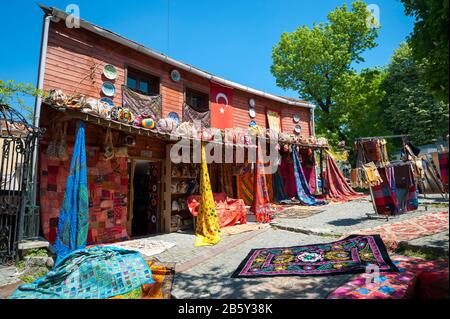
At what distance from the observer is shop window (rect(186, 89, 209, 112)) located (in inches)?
405

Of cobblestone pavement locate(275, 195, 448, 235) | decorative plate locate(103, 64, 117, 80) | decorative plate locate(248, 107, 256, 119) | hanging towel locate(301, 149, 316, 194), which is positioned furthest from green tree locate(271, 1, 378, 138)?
decorative plate locate(103, 64, 117, 80)

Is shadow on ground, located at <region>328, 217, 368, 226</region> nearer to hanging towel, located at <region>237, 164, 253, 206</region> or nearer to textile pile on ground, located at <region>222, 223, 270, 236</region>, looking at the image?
textile pile on ground, located at <region>222, 223, 270, 236</region>

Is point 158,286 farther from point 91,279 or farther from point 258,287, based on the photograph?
point 258,287

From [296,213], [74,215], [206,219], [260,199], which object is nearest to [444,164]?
[74,215]

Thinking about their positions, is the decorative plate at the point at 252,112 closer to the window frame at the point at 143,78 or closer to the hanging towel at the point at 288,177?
the hanging towel at the point at 288,177

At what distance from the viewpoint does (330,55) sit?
64.6ft

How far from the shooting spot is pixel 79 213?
17.0ft

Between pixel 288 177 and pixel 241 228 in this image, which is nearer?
pixel 241 228

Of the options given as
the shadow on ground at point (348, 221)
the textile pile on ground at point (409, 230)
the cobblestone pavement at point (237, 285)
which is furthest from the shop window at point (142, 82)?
the textile pile on ground at point (409, 230)

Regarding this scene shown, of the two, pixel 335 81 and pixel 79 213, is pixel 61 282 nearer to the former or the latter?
pixel 79 213

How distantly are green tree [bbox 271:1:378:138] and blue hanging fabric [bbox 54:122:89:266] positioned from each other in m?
18.9

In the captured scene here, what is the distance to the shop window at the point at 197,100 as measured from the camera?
10275 millimetres

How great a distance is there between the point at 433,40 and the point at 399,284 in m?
3.27
